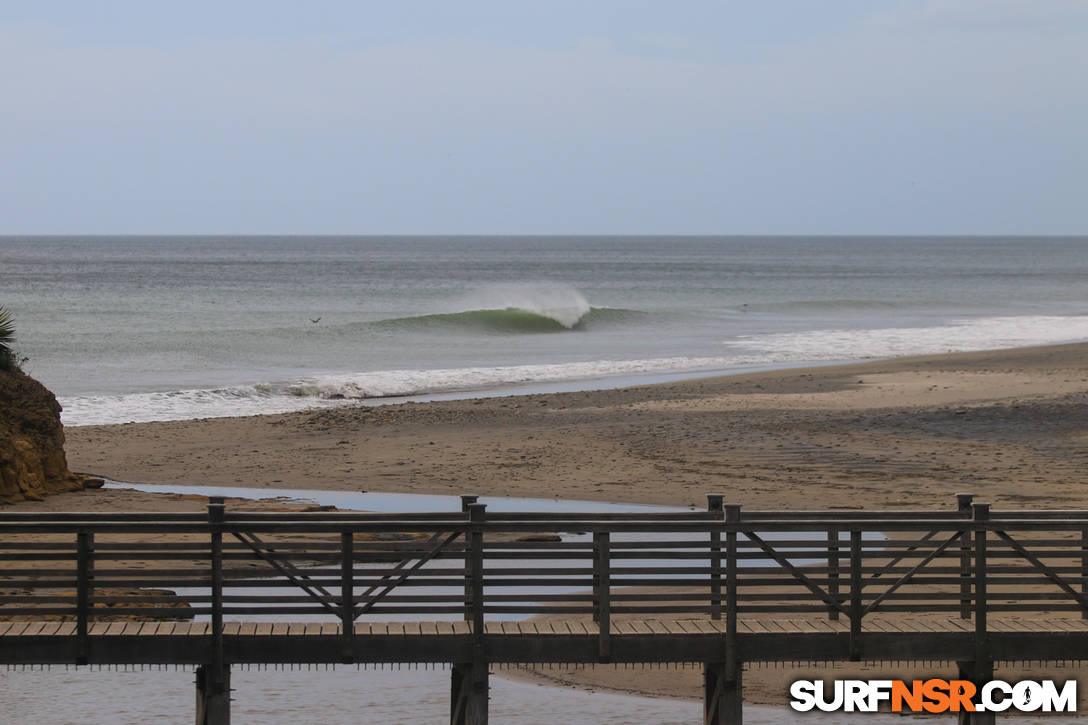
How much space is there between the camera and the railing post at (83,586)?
30.7 ft

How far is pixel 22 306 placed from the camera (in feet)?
228

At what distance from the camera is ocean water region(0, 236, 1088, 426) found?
3522cm

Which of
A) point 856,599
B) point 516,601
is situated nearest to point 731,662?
point 856,599

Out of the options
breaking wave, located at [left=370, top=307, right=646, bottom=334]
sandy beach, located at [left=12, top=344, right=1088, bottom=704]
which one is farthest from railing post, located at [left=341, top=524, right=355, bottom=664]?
breaking wave, located at [left=370, top=307, right=646, bottom=334]

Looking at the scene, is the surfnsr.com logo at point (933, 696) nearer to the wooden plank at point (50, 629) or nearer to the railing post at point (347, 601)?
the railing post at point (347, 601)

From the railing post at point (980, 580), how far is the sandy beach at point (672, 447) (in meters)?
7.30

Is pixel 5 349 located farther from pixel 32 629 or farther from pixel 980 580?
pixel 980 580

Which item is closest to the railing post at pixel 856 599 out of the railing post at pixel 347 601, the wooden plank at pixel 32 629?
the railing post at pixel 347 601

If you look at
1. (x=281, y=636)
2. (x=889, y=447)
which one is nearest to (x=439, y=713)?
(x=281, y=636)

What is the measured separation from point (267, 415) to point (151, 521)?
18331 millimetres

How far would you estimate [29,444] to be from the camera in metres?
17.3

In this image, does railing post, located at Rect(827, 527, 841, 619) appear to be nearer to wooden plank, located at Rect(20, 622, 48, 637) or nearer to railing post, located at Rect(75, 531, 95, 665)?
railing post, located at Rect(75, 531, 95, 665)

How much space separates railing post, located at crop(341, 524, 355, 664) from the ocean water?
65.7 ft

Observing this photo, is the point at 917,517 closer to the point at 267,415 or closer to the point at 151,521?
the point at 151,521
